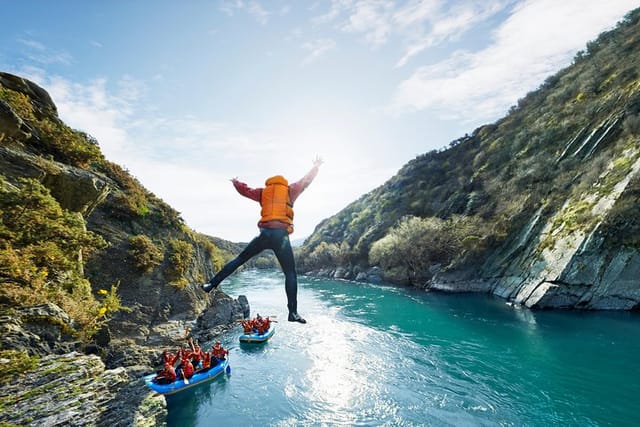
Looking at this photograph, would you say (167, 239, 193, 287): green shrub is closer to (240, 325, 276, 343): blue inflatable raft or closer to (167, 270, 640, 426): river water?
(167, 270, 640, 426): river water

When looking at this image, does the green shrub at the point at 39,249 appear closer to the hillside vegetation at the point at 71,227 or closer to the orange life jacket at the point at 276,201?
the hillside vegetation at the point at 71,227

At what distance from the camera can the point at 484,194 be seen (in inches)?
2211

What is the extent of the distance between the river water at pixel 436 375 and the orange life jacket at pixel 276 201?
48.1 ft

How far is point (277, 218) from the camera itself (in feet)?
16.4

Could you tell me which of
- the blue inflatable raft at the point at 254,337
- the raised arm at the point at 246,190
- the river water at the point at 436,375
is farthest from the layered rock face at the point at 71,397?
the blue inflatable raft at the point at 254,337

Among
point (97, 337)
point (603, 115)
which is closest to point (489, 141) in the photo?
point (603, 115)

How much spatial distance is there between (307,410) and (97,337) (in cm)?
1125

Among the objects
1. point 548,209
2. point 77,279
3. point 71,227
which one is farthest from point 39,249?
point 548,209

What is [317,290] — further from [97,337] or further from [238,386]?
[97,337]

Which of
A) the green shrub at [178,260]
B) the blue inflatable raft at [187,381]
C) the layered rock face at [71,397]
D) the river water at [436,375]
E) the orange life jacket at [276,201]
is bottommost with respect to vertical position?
the river water at [436,375]

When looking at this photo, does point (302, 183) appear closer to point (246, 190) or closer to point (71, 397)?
point (246, 190)

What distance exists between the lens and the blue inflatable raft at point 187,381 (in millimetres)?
16502

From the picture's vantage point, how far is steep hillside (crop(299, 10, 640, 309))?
29594 millimetres

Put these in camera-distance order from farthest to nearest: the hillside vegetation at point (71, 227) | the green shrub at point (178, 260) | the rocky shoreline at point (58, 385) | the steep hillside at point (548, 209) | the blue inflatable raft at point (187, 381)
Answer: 1. the steep hillside at point (548, 209)
2. the green shrub at point (178, 260)
3. the blue inflatable raft at point (187, 381)
4. the hillside vegetation at point (71, 227)
5. the rocky shoreline at point (58, 385)
